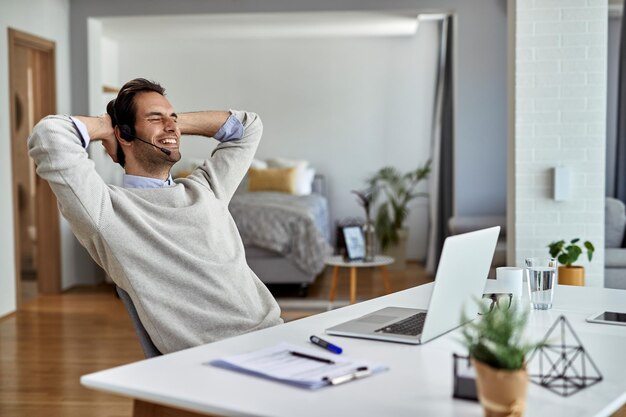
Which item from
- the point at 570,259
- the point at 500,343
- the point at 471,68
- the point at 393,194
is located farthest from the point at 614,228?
the point at 500,343

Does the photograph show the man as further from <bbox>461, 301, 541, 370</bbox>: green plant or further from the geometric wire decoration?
<bbox>461, 301, 541, 370</bbox>: green plant

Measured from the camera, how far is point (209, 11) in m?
7.03

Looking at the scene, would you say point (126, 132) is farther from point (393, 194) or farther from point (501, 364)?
point (393, 194)

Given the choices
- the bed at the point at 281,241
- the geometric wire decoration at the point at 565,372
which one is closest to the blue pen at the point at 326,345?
the geometric wire decoration at the point at 565,372

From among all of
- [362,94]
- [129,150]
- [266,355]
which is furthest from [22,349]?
[362,94]

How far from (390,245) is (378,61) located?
2058 millimetres

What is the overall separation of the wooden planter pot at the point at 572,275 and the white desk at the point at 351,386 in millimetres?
2678

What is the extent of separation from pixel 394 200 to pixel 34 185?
3.51m

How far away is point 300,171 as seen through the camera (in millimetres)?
8602

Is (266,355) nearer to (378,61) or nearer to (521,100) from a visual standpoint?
(521,100)

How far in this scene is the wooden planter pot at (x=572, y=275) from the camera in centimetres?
454

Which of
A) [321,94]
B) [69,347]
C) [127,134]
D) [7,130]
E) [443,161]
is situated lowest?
[69,347]

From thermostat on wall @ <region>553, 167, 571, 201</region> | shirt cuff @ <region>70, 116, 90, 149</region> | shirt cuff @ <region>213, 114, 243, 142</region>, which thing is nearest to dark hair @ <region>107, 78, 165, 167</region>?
shirt cuff @ <region>70, 116, 90, 149</region>

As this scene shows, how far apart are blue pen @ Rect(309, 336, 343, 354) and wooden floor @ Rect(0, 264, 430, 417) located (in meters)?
2.18
